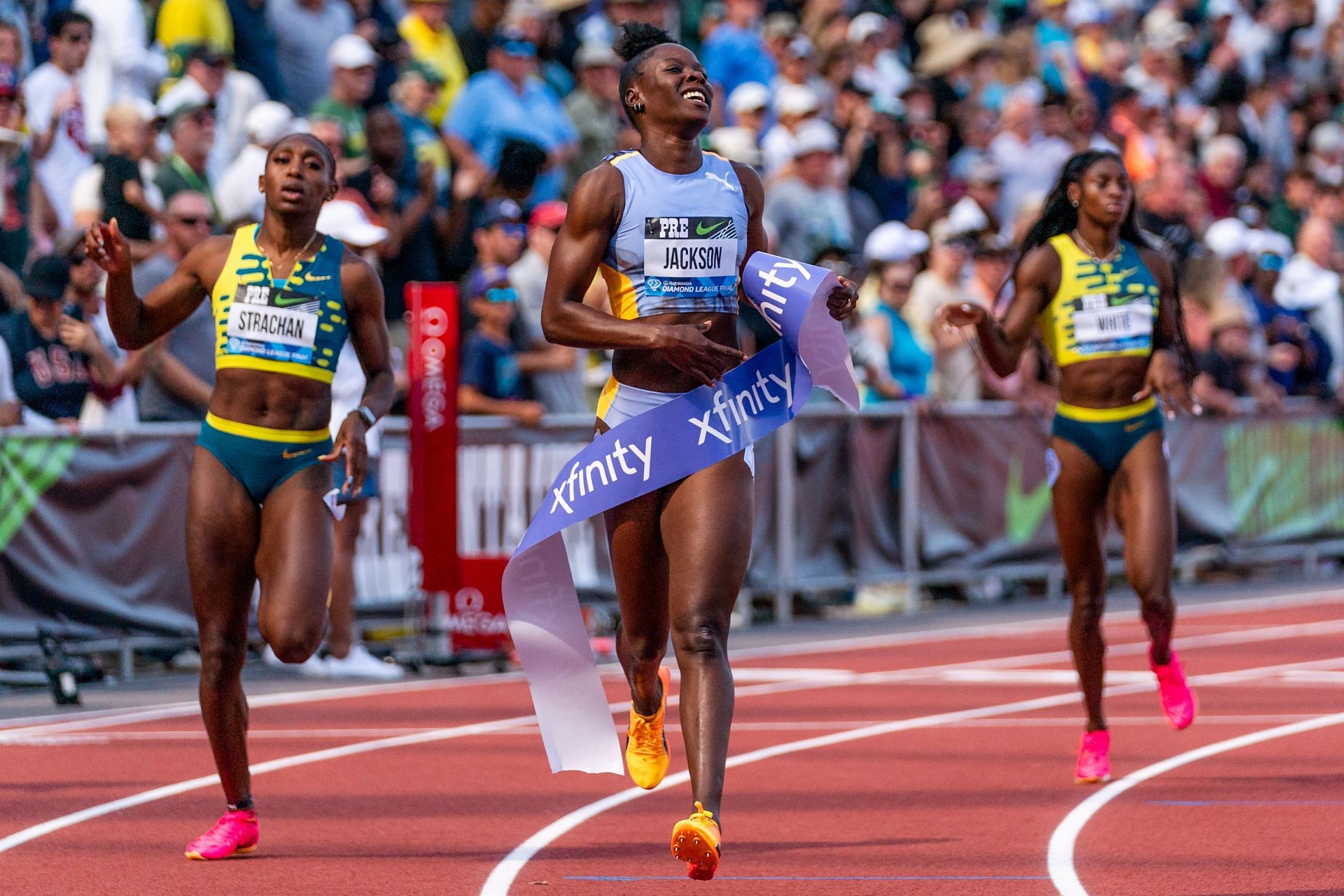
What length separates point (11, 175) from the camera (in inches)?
545

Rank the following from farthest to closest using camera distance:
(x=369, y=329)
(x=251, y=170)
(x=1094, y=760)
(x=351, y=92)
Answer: (x=351, y=92) → (x=251, y=170) → (x=1094, y=760) → (x=369, y=329)

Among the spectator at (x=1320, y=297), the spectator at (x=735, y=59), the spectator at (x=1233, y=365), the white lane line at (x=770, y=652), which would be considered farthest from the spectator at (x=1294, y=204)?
the spectator at (x=735, y=59)

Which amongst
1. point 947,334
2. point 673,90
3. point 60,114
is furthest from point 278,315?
point 947,334

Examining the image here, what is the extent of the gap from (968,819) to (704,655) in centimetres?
234

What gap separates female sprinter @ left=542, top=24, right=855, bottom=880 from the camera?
639 centimetres

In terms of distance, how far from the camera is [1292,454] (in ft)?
65.8

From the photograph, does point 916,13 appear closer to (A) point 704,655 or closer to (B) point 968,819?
(B) point 968,819

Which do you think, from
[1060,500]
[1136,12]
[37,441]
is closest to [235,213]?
[37,441]

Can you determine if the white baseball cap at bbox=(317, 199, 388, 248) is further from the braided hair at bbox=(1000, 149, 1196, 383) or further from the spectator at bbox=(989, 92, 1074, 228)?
the spectator at bbox=(989, 92, 1074, 228)

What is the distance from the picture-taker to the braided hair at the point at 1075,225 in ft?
31.0

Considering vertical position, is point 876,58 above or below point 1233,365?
above

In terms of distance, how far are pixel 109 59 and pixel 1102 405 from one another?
27.8 feet

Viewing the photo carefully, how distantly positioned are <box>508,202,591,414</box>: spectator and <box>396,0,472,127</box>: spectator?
3.33 meters

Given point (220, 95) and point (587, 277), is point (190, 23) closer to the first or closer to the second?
→ point (220, 95)
